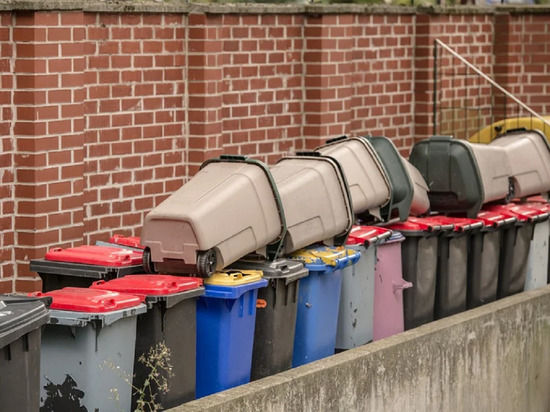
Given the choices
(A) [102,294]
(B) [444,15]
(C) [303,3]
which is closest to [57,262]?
(A) [102,294]

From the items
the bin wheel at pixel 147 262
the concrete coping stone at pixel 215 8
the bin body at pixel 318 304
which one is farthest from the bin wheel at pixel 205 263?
the concrete coping stone at pixel 215 8

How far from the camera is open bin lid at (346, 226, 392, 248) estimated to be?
30.9ft

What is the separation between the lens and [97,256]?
8.15 m

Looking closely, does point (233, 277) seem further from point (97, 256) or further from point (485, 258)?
point (485, 258)

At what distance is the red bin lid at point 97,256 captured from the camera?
810cm

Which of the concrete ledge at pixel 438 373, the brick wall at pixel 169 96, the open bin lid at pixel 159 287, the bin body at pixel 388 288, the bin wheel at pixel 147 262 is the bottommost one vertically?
the concrete ledge at pixel 438 373

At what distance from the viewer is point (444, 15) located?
14.7m

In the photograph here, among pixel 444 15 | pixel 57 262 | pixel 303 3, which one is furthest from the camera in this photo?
pixel 444 15

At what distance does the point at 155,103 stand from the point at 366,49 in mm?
3306

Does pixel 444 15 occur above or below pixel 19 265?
above

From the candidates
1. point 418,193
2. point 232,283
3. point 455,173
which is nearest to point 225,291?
point 232,283

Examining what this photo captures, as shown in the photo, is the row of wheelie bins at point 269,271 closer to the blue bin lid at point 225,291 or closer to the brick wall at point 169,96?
the blue bin lid at point 225,291

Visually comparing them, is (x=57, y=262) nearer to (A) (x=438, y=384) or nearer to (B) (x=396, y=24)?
(A) (x=438, y=384)

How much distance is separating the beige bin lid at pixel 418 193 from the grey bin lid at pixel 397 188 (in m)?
0.12
